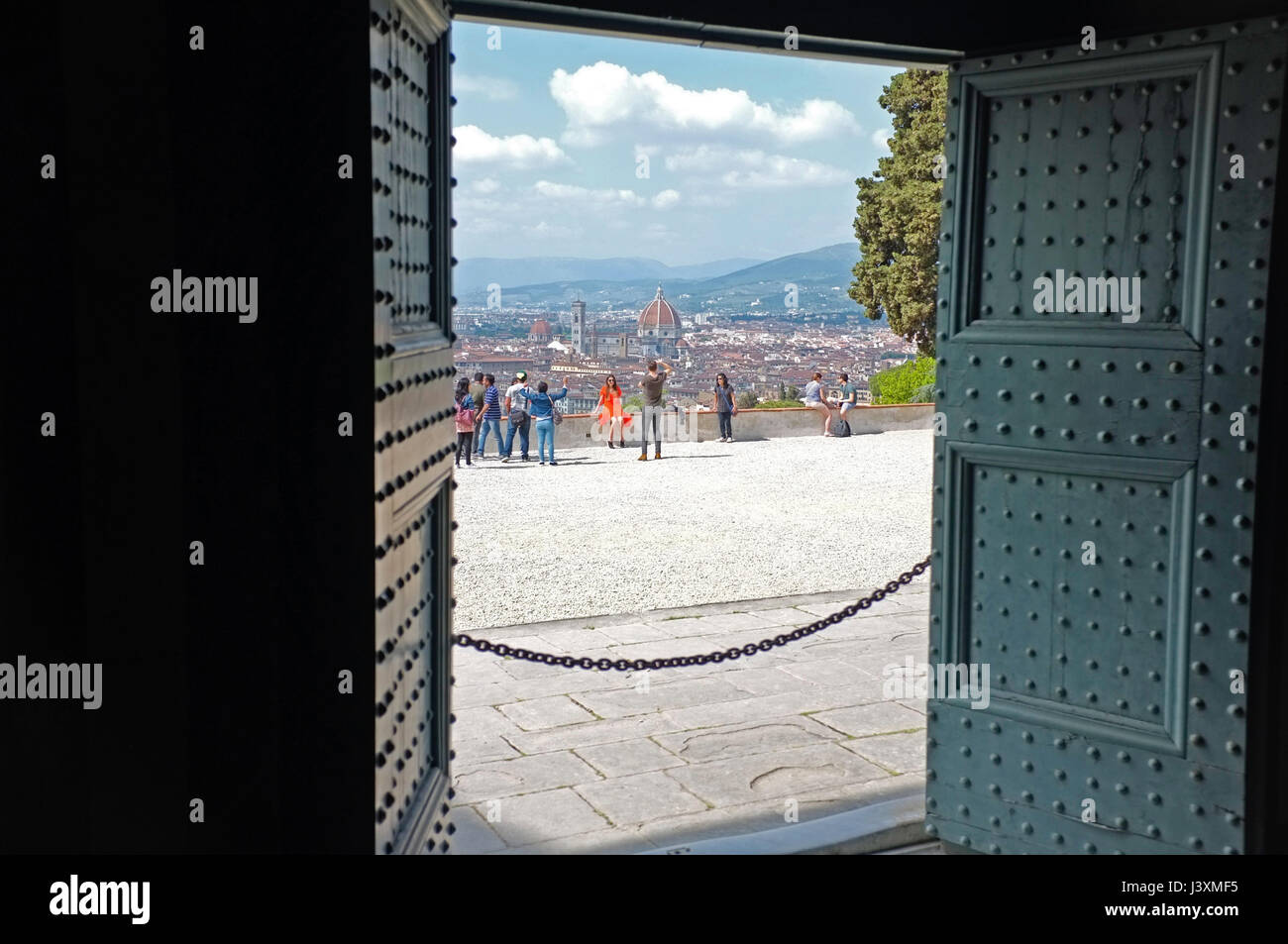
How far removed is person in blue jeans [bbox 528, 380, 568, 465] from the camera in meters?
16.6

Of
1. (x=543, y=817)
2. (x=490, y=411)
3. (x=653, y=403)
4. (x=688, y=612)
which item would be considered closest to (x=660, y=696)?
(x=543, y=817)

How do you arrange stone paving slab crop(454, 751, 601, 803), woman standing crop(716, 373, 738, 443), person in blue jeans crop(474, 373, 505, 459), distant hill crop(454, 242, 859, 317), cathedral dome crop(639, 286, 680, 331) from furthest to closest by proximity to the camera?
distant hill crop(454, 242, 859, 317)
cathedral dome crop(639, 286, 680, 331)
woman standing crop(716, 373, 738, 443)
person in blue jeans crop(474, 373, 505, 459)
stone paving slab crop(454, 751, 601, 803)

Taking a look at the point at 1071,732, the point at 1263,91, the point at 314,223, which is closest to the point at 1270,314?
the point at 1263,91

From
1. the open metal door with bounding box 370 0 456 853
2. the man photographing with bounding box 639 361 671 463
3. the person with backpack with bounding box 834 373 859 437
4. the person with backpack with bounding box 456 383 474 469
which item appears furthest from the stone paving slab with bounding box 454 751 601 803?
the person with backpack with bounding box 834 373 859 437

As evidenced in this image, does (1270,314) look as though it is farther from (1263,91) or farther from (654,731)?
(654,731)

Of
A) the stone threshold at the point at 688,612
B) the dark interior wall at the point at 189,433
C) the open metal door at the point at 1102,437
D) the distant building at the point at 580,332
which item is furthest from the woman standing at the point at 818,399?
the dark interior wall at the point at 189,433

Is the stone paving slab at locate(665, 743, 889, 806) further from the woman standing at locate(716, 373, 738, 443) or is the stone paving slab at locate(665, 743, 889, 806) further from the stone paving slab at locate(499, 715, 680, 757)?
the woman standing at locate(716, 373, 738, 443)

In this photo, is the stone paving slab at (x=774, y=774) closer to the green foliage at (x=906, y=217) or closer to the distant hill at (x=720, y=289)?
the green foliage at (x=906, y=217)

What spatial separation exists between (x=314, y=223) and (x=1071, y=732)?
9.04 ft

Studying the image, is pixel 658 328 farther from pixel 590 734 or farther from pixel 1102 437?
pixel 1102 437

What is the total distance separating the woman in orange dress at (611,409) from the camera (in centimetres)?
1831

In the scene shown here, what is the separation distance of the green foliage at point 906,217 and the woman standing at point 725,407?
5509 millimetres

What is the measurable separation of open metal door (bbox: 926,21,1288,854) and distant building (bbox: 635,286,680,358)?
23570 millimetres

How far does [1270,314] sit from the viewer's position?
11.4 ft
